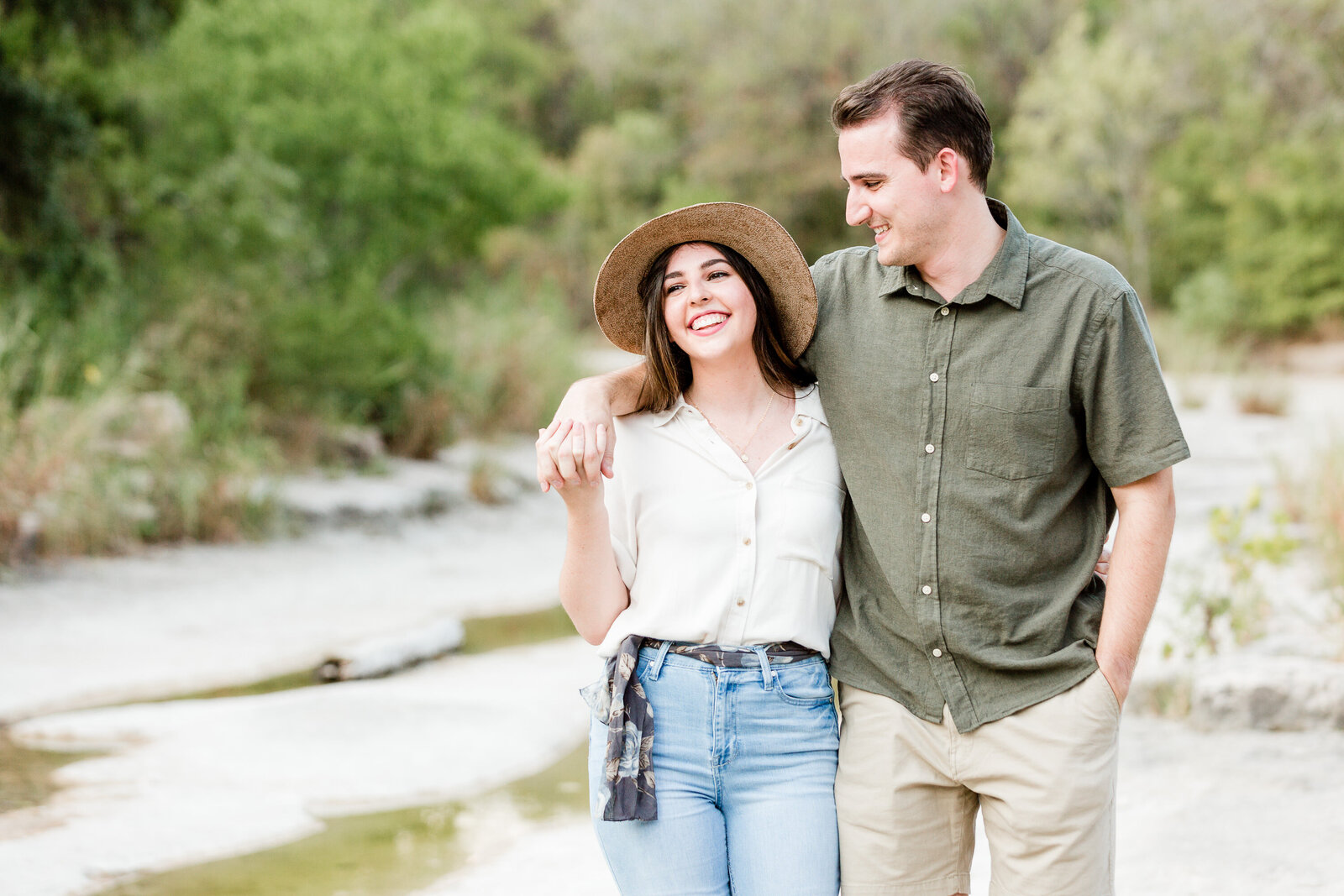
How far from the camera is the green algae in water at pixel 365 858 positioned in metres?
3.81

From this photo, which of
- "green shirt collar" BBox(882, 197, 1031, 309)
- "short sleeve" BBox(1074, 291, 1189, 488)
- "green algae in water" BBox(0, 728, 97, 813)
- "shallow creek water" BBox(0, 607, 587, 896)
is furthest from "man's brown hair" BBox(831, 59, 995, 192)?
"green algae in water" BBox(0, 728, 97, 813)

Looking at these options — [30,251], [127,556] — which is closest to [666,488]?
[127,556]

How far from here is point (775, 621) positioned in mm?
2365

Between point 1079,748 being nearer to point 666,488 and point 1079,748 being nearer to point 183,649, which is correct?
point 666,488

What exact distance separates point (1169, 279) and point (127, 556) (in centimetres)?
2462

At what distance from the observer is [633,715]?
2312mm

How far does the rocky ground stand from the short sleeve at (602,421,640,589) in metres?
1.66

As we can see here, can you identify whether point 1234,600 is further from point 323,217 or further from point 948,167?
point 323,217

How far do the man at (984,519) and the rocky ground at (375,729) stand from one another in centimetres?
168

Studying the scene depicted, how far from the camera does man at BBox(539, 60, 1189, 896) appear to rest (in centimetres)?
220

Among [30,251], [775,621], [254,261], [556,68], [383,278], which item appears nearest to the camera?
[775,621]

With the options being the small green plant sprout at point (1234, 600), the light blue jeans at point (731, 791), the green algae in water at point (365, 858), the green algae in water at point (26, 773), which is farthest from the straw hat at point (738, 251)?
the small green plant sprout at point (1234, 600)

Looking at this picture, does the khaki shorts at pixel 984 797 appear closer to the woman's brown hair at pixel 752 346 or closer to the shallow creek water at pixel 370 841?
the woman's brown hair at pixel 752 346

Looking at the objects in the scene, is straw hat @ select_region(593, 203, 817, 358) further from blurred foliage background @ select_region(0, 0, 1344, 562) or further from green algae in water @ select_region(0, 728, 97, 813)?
blurred foliage background @ select_region(0, 0, 1344, 562)
